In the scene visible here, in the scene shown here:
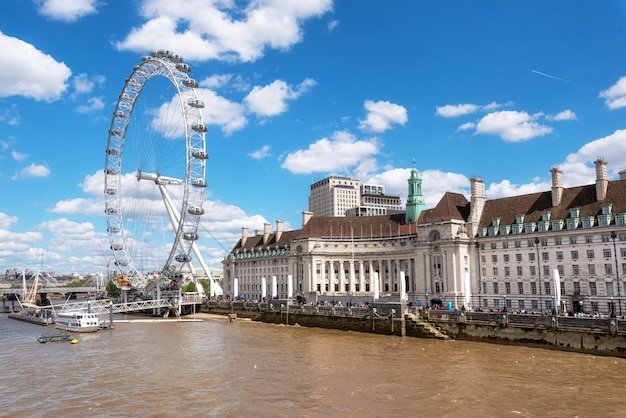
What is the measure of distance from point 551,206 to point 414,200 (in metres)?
31.4

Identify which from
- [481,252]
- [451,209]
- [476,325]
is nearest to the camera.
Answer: [476,325]

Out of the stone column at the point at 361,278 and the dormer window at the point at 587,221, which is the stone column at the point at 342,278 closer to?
the stone column at the point at 361,278

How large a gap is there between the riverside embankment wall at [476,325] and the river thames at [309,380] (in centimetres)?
128

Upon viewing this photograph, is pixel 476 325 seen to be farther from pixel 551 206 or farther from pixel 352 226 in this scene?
pixel 352 226

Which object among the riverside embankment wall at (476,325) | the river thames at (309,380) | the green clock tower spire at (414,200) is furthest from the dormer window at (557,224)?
the green clock tower spire at (414,200)

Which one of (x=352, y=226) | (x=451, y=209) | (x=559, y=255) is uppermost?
(x=352, y=226)

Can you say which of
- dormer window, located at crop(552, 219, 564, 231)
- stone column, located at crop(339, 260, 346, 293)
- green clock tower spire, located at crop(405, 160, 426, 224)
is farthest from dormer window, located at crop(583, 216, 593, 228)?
stone column, located at crop(339, 260, 346, 293)

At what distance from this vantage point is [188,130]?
246ft

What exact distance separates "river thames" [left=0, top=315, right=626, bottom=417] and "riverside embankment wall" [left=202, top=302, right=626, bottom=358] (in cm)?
128

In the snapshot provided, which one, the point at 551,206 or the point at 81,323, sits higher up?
the point at 551,206

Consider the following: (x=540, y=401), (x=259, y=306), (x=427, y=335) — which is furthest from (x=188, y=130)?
(x=540, y=401)

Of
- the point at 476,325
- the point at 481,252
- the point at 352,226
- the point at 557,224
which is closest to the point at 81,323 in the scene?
the point at 476,325

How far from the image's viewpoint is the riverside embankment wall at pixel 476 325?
40.2 metres

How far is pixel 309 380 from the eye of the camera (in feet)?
108
